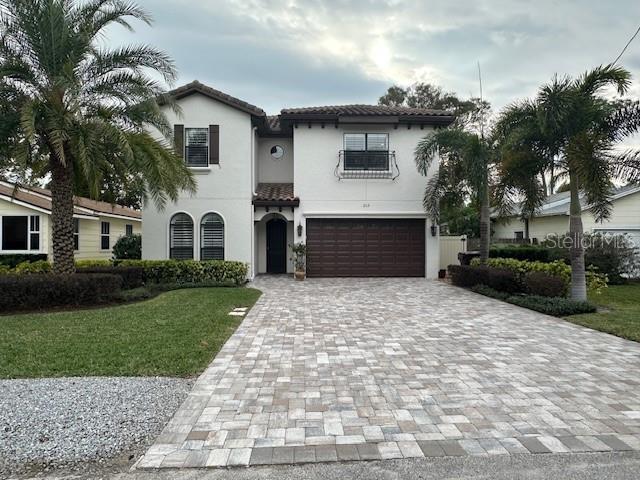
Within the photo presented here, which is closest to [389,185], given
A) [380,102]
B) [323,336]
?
[323,336]

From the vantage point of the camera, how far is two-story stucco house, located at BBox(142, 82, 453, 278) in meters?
15.4

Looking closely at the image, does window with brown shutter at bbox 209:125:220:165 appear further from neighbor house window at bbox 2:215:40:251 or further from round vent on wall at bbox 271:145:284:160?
neighbor house window at bbox 2:215:40:251

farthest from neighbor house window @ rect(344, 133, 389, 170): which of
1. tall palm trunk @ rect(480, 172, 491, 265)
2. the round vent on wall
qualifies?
tall palm trunk @ rect(480, 172, 491, 265)

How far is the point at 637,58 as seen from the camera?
11164 mm

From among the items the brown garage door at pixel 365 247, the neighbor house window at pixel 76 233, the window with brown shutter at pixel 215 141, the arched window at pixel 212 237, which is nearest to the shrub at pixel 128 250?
the neighbor house window at pixel 76 233

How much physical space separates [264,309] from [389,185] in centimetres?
884

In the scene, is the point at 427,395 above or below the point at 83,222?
below

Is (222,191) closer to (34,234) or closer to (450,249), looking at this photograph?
(34,234)

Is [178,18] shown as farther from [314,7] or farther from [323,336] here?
[323,336]

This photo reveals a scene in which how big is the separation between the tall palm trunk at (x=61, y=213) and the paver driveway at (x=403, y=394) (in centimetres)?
603

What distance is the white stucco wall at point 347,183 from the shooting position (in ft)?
53.6

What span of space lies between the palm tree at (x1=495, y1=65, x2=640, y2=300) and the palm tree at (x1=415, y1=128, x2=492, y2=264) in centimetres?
82

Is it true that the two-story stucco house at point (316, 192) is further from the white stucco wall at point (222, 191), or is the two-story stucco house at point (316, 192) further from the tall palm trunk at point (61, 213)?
the tall palm trunk at point (61, 213)

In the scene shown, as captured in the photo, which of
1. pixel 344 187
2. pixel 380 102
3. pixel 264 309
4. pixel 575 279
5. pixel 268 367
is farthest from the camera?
pixel 380 102
